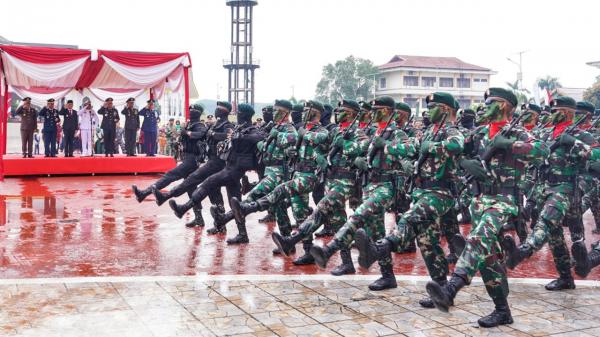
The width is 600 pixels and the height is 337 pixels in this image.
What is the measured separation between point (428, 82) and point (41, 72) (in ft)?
212

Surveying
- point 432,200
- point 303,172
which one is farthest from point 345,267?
point 432,200

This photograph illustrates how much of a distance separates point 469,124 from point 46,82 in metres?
12.0

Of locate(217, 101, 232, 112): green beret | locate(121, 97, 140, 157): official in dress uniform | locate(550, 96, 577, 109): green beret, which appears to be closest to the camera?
locate(550, 96, 577, 109): green beret

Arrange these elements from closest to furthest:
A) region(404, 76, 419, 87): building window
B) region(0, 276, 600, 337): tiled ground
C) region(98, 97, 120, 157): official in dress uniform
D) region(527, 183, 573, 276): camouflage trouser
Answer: region(0, 276, 600, 337): tiled ground < region(527, 183, 573, 276): camouflage trouser < region(98, 97, 120, 157): official in dress uniform < region(404, 76, 419, 87): building window

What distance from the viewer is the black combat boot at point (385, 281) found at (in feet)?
22.6

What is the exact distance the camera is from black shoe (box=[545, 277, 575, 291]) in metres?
7.00

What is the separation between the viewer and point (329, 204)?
767 cm

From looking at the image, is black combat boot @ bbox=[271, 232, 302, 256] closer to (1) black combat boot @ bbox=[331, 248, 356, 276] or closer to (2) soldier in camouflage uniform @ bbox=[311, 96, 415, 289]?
(1) black combat boot @ bbox=[331, 248, 356, 276]

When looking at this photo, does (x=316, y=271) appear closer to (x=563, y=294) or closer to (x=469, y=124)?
(x=563, y=294)

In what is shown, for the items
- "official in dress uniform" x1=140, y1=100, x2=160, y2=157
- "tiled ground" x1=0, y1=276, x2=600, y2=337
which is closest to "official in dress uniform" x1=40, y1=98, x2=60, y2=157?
"official in dress uniform" x1=140, y1=100, x2=160, y2=157

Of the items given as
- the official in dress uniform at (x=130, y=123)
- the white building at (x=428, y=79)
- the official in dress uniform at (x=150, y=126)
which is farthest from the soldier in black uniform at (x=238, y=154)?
the white building at (x=428, y=79)

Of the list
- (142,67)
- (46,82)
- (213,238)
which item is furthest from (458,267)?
(46,82)

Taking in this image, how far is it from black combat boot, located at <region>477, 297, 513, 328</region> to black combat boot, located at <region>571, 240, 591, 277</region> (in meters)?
1.79

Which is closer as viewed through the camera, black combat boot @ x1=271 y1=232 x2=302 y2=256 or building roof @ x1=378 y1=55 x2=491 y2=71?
black combat boot @ x1=271 y1=232 x2=302 y2=256
